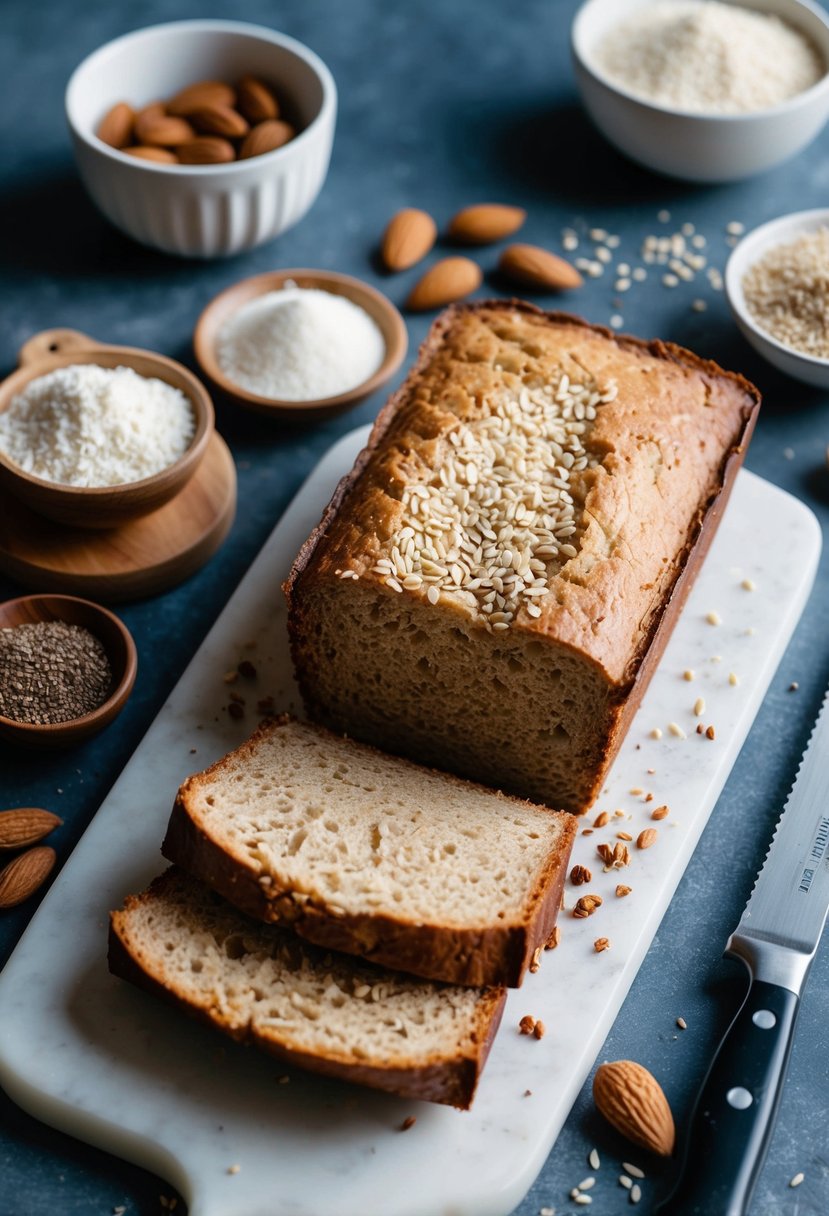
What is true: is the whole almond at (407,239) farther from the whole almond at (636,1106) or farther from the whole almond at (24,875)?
the whole almond at (636,1106)

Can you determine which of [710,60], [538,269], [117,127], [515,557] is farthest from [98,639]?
[710,60]

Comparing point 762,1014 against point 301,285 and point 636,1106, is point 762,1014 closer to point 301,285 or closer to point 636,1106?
point 636,1106

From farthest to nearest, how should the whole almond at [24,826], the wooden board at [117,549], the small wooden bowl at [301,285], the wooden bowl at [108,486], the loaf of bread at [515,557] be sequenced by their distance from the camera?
the small wooden bowl at [301,285] < the wooden board at [117,549] < the wooden bowl at [108,486] < the whole almond at [24,826] < the loaf of bread at [515,557]

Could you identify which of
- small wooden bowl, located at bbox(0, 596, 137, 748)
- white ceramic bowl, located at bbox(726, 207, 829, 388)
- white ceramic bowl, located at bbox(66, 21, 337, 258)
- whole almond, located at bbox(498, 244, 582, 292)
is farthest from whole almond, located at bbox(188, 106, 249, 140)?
small wooden bowl, located at bbox(0, 596, 137, 748)

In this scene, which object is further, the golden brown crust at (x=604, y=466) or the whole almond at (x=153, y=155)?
the whole almond at (x=153, y=155)

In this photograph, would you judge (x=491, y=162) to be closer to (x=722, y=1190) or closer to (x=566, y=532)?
(x=566, y=532)

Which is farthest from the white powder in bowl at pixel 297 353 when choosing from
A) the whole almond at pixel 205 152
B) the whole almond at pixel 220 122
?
the whole almond at pixel 220 122
